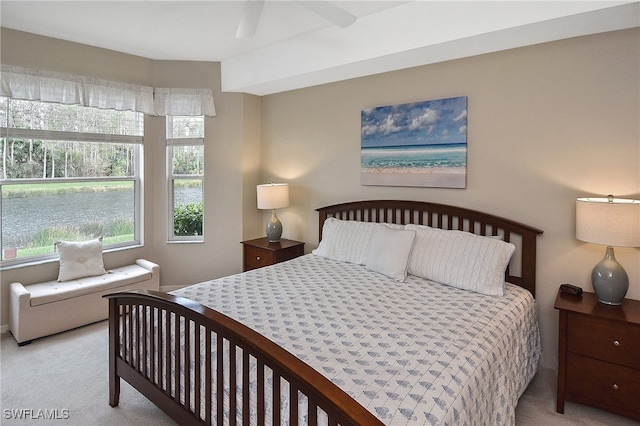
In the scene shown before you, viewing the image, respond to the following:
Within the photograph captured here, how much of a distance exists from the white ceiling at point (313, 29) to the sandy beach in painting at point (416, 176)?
0.89 meters

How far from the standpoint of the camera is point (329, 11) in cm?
228

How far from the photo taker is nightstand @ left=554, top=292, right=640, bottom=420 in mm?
2096

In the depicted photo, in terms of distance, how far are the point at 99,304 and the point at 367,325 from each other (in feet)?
9.25

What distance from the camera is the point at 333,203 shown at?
398 cm

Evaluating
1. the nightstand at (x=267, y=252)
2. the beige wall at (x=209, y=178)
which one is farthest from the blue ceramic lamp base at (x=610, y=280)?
the beige wall at (x=209, y=178)

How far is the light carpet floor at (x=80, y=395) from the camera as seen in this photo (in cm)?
220

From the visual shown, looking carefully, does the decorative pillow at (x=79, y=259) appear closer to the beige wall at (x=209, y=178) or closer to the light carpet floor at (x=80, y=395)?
the beige wall at (x=209, y=178)

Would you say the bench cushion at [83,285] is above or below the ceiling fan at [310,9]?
below

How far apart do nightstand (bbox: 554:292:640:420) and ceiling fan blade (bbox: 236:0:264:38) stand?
2600mm

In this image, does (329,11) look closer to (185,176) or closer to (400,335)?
(400,335)

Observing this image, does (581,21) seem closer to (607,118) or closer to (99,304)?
(607,118)

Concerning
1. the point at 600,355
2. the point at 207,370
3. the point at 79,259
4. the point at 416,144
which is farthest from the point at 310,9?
the point at 79,259

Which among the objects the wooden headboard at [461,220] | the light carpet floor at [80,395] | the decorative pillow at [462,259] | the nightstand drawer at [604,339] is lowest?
the light carpet floor at [80,395]

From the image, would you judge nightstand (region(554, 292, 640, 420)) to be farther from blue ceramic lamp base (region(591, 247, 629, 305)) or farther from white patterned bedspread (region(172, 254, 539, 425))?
white patterned bedspread (region(172, 254, 539, 425))
